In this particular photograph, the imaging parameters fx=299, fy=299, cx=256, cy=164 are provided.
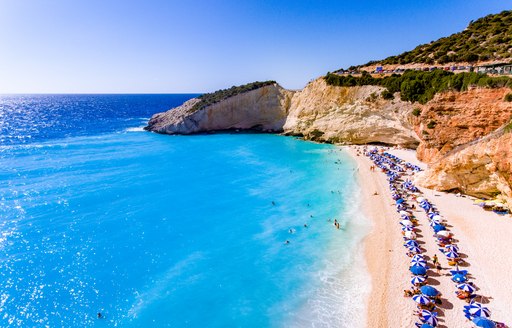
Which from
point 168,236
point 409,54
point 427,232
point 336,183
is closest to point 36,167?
point 168,236

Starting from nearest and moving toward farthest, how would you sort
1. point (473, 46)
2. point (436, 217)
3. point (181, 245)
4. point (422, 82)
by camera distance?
point (181, 245), point (436, 217), point (422, 82), point (473, 46)

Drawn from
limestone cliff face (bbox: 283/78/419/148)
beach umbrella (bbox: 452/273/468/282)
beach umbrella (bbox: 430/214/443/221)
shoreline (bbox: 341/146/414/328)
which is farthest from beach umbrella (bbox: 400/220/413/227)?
limestone cliff face (bbox: 283/78/419/148)

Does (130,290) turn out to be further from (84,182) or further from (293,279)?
(84,182)

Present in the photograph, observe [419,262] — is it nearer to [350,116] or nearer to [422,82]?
[422,82]

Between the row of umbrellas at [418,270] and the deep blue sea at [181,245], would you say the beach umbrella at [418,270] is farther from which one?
the deep blue sea at [181,245]

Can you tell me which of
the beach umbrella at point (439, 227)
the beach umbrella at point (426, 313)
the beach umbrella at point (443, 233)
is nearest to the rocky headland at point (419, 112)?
the beach umbrella at point (439, 227)

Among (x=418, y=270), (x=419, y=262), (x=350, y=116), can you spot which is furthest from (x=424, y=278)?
(x=350, y=116)

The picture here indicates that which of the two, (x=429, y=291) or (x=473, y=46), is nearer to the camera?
(x=429, y=291)
